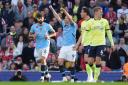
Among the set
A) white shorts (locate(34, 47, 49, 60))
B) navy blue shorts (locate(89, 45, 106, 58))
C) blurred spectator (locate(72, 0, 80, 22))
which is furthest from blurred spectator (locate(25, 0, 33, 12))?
navy blue shorts (locate(89, 45, 106, 58))

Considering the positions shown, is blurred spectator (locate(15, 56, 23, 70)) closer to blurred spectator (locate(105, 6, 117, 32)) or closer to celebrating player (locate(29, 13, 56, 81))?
celebrating player (locate(29, 13, 56, 81))

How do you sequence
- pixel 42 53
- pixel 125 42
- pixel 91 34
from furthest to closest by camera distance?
pixel 125 42, pixel 42 53, pixel 91 34

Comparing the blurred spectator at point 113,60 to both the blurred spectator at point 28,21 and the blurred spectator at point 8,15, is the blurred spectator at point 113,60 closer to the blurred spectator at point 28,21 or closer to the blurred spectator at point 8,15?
the blurred spectator at point 28,21

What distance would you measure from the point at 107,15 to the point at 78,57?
2.96 meters

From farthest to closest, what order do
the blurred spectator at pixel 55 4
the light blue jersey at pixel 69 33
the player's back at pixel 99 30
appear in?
1. the blurred spectator at pixel 55 4
2. the light blue jersey at pixel 69 33
3. the player's back at pixel 99 30

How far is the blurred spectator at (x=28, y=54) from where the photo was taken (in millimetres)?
25156

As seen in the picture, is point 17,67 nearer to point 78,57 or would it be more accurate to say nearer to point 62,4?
point 78,57

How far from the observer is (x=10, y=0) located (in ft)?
94.5

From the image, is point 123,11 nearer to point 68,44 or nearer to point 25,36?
point 25,36

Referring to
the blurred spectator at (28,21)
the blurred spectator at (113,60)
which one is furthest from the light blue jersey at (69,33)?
the blurred spectator at (28,21)

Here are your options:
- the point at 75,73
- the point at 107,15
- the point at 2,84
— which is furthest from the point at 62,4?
the point at 2,84

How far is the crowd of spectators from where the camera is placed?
2436 cm

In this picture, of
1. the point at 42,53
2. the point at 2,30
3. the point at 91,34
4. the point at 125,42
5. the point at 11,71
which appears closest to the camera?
the point at 91,34

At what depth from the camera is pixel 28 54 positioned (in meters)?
25.2
